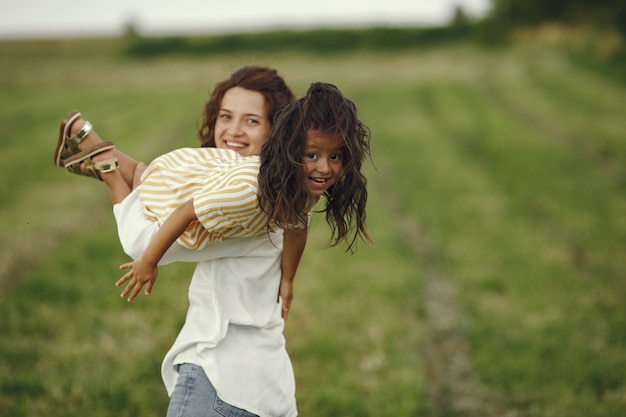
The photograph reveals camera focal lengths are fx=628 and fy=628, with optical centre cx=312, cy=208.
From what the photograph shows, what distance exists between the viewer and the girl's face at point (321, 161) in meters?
2.03

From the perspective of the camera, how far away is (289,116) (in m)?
2.04

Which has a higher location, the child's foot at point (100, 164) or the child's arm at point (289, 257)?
the child's foot at point (100, 164)

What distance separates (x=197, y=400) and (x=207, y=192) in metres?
0.69

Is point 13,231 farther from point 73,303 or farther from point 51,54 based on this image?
point 51,54

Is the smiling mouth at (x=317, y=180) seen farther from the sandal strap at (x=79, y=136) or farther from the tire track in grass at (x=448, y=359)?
the tire track in grass at (x=448, y=359)

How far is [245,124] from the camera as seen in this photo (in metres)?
2.53

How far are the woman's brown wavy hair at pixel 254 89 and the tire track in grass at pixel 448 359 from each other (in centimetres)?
274

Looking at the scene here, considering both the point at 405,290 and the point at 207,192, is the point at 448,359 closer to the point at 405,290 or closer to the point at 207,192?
the point at 405,290

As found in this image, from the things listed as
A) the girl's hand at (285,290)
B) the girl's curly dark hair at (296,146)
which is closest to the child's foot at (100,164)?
the girl's curly dark hair at (296,146)

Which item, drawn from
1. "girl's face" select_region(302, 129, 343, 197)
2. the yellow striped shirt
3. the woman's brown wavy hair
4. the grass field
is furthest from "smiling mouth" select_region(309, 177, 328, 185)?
the grass field

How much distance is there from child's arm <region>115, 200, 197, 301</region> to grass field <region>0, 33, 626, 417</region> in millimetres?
1131

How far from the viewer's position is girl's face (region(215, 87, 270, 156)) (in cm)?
252

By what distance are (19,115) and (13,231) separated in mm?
10043

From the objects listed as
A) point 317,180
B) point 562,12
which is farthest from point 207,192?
point 562,12
